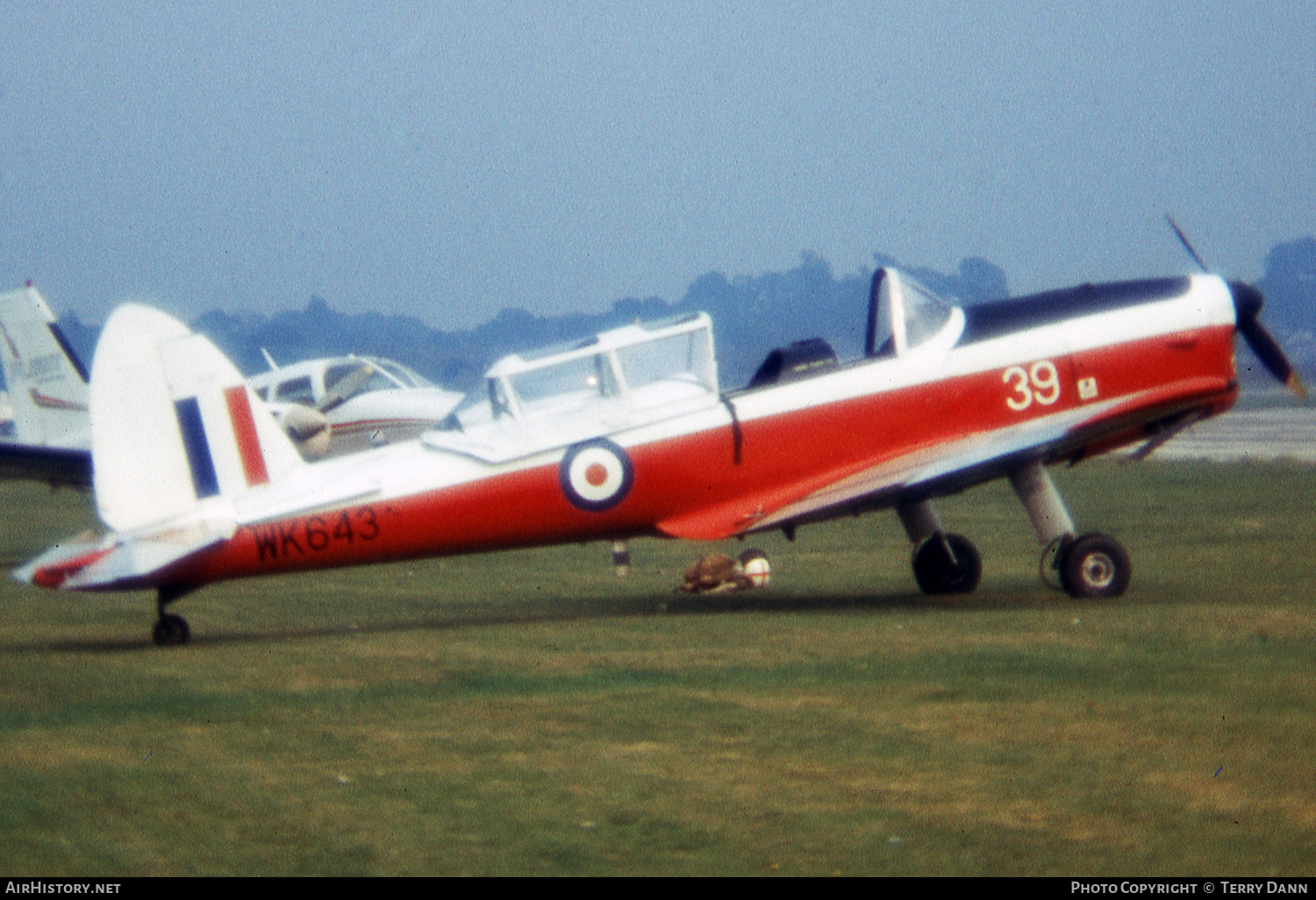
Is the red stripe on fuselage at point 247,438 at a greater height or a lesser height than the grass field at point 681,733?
greater

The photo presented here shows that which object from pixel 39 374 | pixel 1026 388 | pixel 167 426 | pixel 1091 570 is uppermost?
pixel 39 374

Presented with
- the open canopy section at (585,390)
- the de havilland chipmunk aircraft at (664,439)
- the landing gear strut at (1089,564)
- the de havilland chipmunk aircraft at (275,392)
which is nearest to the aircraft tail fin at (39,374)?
the de havilland chipmunk aircraft at (275,392)

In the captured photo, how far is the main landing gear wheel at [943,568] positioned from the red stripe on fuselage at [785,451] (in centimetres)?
126

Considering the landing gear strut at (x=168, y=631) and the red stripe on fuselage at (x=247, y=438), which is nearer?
the red stripe on fuselage at (x=247, y=438)

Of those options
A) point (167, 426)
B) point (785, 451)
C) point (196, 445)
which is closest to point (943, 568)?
point (785, 451)

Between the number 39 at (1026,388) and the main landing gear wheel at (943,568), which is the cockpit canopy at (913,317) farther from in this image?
the main landing gear wheel at (943,568)

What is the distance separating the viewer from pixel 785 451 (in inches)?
467

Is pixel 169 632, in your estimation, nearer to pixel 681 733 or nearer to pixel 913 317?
pixel 681 733

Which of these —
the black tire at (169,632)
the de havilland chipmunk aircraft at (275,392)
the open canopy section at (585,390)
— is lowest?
the black tire at (169,632)

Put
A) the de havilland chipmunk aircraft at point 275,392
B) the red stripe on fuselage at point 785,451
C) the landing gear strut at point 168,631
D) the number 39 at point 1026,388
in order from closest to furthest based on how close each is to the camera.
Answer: the landing gear strut at point 168,631 < the red stripe on fuselage at point 785,451 < the number 39 at point 1026,388 < the de havilland chipmunk aircraft at point 275,392

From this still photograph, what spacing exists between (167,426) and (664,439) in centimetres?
344

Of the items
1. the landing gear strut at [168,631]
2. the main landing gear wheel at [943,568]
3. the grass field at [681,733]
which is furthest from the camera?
the main landing gear wheel at [943,568]

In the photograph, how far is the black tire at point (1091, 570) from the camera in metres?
11.7
